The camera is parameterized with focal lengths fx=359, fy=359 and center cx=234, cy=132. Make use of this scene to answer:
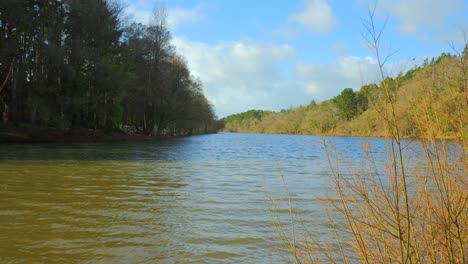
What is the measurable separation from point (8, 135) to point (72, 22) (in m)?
10.7

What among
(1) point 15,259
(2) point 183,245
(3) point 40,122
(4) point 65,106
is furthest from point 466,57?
(3) point 40,122

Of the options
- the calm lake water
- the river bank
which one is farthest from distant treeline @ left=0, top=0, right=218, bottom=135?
→ the calm lake water

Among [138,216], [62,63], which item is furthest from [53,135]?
[138,216]

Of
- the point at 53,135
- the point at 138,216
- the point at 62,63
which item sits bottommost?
the point at 138,216

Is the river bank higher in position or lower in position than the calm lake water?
higher

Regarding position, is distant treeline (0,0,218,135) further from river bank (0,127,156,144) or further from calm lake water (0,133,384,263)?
calm lake water (0,133,384,263)

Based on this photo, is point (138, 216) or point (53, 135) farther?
point (53, 135)

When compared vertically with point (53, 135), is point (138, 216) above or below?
below

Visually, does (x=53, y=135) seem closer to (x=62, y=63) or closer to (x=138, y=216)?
(x=62, y=63)

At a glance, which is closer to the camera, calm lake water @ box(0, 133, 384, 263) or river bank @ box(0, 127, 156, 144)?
calm lake water @ box(0, 133, 384, 263)

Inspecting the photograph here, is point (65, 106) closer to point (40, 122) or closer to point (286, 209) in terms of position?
point (40, 122)

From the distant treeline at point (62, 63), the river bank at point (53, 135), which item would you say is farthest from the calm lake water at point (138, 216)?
the distant treeline at point (62, 63)

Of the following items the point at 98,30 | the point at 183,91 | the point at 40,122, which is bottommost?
the point at 40,122

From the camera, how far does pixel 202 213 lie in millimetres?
7375
